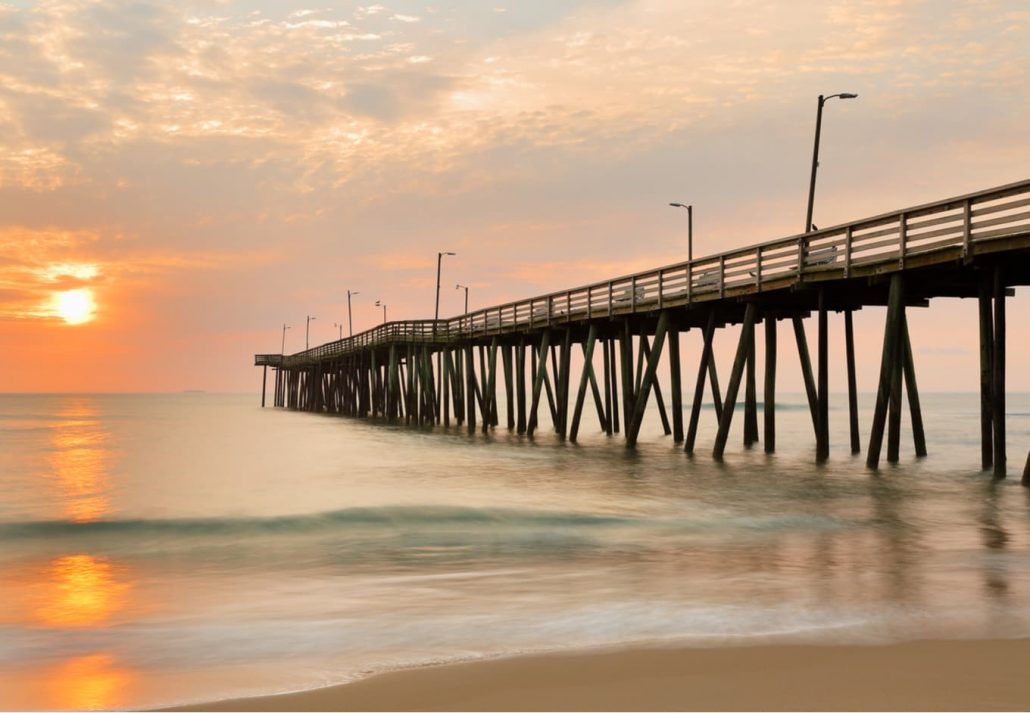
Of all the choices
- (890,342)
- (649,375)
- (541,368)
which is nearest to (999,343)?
(890,342)

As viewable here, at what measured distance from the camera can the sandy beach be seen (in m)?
5.59

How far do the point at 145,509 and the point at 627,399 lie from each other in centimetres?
1678

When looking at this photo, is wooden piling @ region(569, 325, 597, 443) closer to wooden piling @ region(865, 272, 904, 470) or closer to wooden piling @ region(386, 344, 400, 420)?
wooden piling @ region(865, 272, 904, 470)

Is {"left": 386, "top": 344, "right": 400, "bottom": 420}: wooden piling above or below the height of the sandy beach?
above

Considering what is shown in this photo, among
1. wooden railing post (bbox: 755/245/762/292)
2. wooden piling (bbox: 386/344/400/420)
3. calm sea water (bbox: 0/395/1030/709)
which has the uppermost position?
wooden railing post (bbox: 755/245/762/292)

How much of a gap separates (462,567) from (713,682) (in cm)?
551

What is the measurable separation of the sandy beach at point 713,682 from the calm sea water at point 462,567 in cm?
41

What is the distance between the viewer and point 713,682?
6.04 meters

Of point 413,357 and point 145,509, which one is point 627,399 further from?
point 413,357

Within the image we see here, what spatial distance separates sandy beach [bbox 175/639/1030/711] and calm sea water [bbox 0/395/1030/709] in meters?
0.41

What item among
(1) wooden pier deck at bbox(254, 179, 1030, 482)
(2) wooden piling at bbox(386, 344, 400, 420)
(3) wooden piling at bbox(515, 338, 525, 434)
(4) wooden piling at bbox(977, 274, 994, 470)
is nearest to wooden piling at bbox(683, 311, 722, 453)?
(1) wooden pier deck at bbox(254, 179, 1030, 482)

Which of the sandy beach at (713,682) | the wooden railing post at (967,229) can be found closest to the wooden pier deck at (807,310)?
the wooden railing post at (967,229)

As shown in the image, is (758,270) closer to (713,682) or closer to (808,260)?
(808,260)

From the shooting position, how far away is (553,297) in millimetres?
34000
